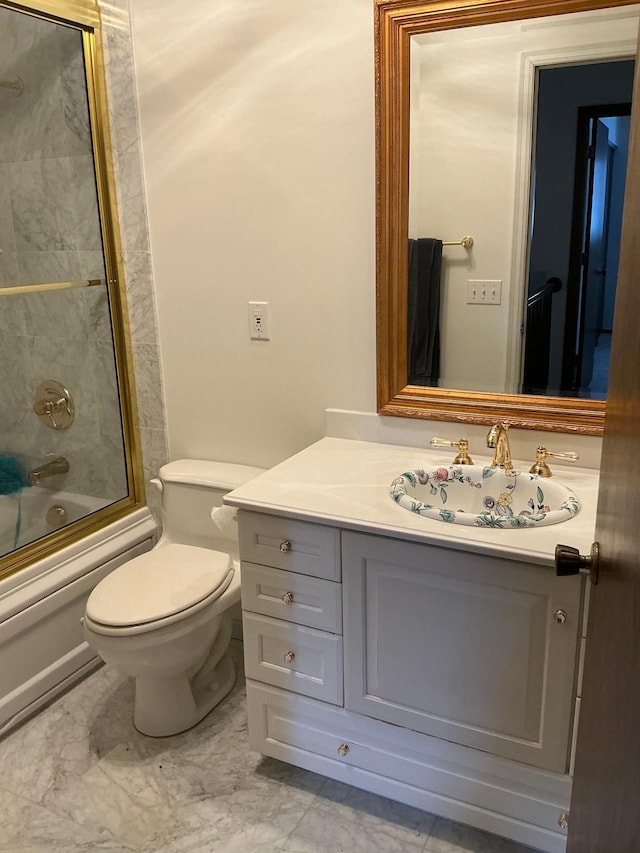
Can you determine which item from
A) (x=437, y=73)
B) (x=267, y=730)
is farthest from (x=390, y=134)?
(x=267, y=730)


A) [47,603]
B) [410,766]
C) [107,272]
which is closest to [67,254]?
[107,272]

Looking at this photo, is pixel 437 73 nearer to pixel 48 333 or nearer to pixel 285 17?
pixel 285 17

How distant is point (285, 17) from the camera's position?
1.87 m

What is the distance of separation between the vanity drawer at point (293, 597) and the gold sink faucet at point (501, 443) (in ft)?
1.68

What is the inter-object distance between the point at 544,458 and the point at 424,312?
495 millimetres

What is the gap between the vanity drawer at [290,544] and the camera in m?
1.59

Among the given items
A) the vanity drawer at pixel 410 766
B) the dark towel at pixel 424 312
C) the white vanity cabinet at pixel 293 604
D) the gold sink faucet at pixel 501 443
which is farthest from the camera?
the dark towel at pixel 424 312

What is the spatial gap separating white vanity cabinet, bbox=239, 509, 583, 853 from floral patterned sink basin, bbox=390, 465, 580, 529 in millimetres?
208

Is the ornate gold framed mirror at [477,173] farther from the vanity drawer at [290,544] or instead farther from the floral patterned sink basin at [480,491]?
the vanity drawer at [290,544]

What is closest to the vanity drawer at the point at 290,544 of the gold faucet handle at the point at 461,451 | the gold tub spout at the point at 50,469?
the gold faucet handle at the point at 461,451

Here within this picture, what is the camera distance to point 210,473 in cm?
220

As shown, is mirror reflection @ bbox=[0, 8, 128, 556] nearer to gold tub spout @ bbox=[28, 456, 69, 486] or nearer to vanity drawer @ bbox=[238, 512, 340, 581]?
gold tub spout @ bbox=[28, 456, 69, 486]

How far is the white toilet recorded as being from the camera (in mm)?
1799

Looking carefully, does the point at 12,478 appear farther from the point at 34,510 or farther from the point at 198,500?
the point at 198,500
